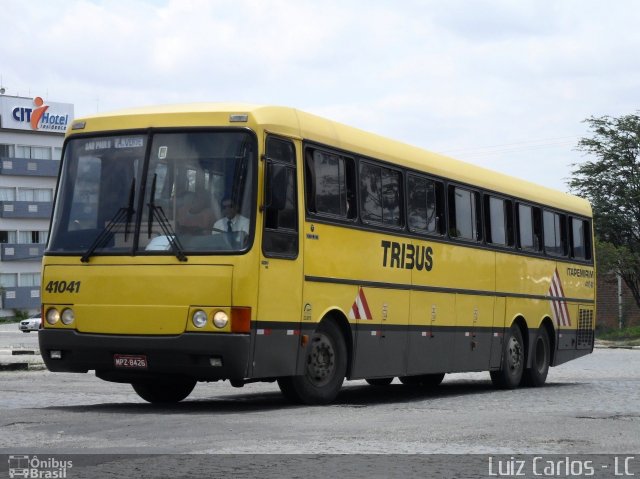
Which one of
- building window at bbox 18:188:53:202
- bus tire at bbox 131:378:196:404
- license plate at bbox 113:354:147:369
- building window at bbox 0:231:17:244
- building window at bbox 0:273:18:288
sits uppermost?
building window at bbox 18:188:53:202

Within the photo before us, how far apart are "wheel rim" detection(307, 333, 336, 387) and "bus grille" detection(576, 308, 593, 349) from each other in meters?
10.3

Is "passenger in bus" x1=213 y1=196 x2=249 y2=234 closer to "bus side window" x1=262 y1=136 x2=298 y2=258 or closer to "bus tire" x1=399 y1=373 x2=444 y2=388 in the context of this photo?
"bus side window" x1=262 y1=136 x2=298 y2=258

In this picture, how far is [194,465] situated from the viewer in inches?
374

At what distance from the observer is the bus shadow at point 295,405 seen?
15.0m

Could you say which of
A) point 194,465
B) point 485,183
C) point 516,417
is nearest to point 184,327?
point 516,417

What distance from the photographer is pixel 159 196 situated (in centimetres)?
1443

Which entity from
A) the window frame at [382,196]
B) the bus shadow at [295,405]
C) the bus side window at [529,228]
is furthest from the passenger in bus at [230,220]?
the bus side window at [529,228]

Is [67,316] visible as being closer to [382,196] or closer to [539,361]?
[382,196]

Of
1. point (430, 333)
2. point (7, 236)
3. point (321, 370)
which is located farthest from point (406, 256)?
point (7, 236)

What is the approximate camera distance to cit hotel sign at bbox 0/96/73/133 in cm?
10875

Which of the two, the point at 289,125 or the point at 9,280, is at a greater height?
the point at 9,280

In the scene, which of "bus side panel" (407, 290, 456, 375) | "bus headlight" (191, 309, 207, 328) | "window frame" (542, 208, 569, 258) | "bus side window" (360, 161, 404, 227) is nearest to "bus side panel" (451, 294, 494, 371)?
"bus side panel" (407, 290, 456, 375)

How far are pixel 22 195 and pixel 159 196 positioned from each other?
98619mm

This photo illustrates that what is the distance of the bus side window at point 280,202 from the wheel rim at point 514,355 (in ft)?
25.6
